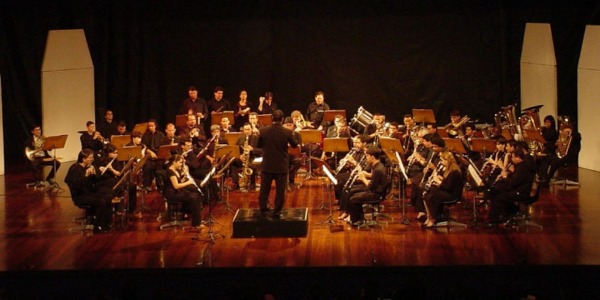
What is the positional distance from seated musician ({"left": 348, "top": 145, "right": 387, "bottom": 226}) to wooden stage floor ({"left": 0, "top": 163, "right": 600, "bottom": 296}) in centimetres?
26

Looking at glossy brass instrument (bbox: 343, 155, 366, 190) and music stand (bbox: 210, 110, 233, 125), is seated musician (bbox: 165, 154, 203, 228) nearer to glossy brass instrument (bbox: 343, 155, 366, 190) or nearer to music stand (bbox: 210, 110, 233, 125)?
glossy brass instrument (bbox: 343, 155, 366, 190)

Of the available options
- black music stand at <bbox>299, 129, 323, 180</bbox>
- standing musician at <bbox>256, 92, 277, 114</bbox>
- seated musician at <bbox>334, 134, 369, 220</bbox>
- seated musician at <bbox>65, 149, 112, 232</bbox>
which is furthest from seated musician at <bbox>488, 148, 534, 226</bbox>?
standing musician at <bbox>256, 92, 277, 114</bbox>

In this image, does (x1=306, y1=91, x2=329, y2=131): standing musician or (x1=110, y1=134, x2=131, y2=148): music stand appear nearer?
(x1=110, y1=134, x2=131, y2=148): music stand

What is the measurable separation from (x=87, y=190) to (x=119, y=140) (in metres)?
2.16

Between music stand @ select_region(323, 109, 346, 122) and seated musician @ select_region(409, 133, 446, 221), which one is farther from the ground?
music stand @ select_region(323, 109, 346, 122)

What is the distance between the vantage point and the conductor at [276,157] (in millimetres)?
12070

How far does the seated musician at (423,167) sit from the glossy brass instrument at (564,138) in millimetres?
3408

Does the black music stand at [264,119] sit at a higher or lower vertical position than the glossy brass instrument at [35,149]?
higher

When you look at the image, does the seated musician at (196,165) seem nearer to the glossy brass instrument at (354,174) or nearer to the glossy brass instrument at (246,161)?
the glossy brass instrument at (246,161)

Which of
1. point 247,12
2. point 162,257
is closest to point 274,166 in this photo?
point 162,257

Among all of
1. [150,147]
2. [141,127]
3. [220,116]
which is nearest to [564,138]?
[220,116]

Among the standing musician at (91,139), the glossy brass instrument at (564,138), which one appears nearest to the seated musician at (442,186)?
the glossy brass instrument at (564,138)

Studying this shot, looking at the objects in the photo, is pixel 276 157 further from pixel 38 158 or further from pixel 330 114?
pixel 38 158

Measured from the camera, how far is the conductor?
12.1 meters
